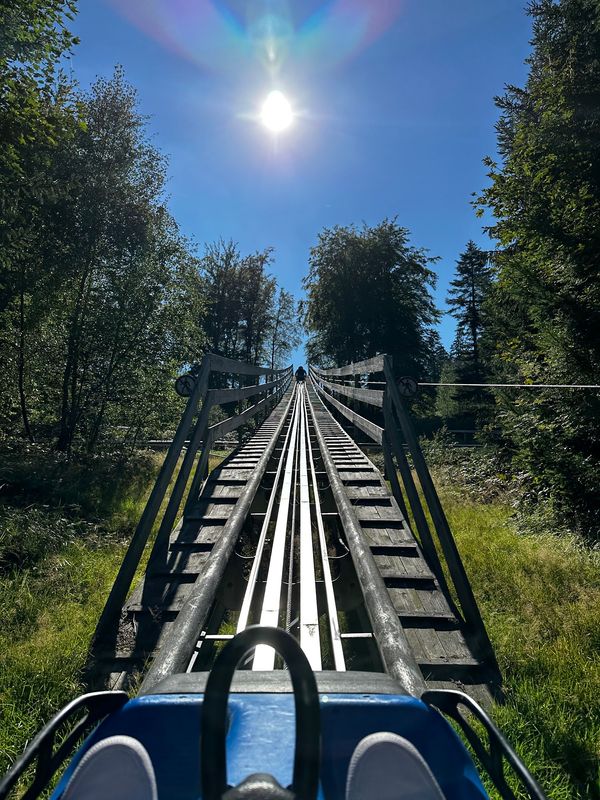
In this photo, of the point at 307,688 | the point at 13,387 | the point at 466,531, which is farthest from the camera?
the point at 13,387

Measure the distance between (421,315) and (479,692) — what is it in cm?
3131

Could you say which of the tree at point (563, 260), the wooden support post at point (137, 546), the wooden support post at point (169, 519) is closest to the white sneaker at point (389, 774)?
the wooden support post at point (137, 546)

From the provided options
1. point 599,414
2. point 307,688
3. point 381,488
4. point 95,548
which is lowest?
point 95,548

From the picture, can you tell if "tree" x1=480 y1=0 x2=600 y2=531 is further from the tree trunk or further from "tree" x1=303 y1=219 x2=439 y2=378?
"tree" x1=303 y1=219 x2=439 y2=378

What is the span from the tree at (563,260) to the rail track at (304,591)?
2339 millimetres

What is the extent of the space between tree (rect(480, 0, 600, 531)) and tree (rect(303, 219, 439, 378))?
75.7ft

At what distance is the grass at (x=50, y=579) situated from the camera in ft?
7.11

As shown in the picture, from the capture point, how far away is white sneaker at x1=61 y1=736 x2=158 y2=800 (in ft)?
3.05

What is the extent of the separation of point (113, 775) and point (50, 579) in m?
3.10

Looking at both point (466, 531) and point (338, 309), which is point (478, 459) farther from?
point (338, 309)

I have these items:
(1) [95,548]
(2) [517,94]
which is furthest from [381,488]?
(2) [517,94]

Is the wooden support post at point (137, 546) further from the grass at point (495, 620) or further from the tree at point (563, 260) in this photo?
the tree at point (563, 260)

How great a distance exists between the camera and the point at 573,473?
5109 millimetres

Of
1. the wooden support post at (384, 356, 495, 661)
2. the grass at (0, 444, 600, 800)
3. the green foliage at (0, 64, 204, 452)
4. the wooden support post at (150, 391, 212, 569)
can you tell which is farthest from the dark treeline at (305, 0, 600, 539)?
the green foliage at (0, 64, 204, 452)
